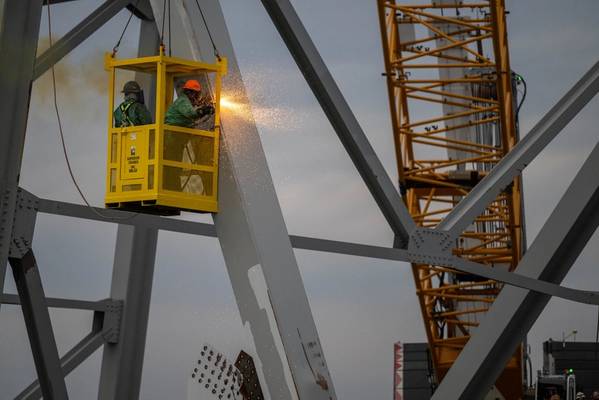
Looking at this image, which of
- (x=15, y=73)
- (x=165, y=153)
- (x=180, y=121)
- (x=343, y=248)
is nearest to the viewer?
(x=15, y=73)

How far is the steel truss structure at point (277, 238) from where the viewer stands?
14383 mm

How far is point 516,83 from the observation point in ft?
137

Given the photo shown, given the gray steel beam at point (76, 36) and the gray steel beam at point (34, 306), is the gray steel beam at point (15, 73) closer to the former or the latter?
the gray steel beam at point (34, 306)

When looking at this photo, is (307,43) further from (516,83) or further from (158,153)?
(516,83)

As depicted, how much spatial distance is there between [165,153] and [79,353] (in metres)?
7.04

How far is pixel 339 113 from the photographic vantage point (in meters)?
16.7

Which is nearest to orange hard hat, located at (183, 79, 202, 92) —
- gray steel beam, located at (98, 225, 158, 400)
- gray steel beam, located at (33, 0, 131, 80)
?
gray steel beam, located at (33, 0, 131, 80)

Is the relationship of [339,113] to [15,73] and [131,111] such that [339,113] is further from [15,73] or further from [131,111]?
[15,73]

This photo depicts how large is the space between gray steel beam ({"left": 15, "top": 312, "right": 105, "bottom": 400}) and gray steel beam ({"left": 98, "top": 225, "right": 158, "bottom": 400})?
402mm

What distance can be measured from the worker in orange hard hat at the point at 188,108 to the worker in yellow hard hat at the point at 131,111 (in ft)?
1.11

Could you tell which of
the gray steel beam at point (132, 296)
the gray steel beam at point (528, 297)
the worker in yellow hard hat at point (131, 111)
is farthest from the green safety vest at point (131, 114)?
the gray steel beam at point (132, 296)

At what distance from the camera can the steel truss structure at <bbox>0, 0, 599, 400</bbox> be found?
14.4m

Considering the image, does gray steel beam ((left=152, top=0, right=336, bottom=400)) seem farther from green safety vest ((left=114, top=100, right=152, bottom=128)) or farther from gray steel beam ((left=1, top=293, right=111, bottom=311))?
gray steel beam ((left=1, top=293, right=111, bottom=311))

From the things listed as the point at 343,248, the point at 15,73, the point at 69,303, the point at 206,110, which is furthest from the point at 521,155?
the point at 69,303
